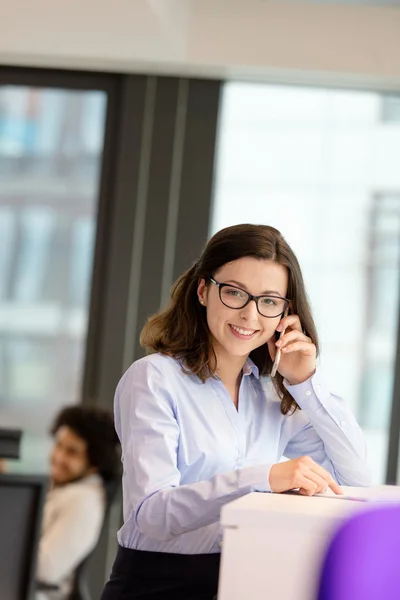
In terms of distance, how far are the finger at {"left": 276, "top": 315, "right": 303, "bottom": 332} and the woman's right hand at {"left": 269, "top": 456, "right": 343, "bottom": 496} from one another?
1.42 feet

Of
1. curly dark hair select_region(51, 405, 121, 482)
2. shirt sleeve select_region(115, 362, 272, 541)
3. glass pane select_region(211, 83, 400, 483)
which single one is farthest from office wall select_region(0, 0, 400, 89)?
shirt sleeve select_region(115, 362, 272, 541)

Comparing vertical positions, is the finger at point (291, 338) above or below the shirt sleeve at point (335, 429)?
above

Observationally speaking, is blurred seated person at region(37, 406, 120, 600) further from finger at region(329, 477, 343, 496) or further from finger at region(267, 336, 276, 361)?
finger at region(329, 477, 343, 496)

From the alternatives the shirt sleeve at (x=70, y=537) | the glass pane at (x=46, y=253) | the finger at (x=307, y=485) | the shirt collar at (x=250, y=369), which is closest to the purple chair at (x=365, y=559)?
the finger at (x=307, y=485)

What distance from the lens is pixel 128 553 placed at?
5.75 feet

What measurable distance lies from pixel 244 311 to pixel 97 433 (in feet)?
6.83

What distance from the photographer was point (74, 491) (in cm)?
366

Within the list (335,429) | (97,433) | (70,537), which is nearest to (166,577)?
(335,429)

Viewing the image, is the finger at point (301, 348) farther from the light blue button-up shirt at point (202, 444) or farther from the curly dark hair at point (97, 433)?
the curly dark hair at point (97, 433)

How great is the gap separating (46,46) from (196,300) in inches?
94.9

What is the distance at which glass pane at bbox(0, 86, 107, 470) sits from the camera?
14.5 feet

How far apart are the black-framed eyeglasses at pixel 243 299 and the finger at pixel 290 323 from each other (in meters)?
0.04

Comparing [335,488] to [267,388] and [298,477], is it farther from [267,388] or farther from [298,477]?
[267,388]

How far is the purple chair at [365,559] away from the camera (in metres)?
0.94
